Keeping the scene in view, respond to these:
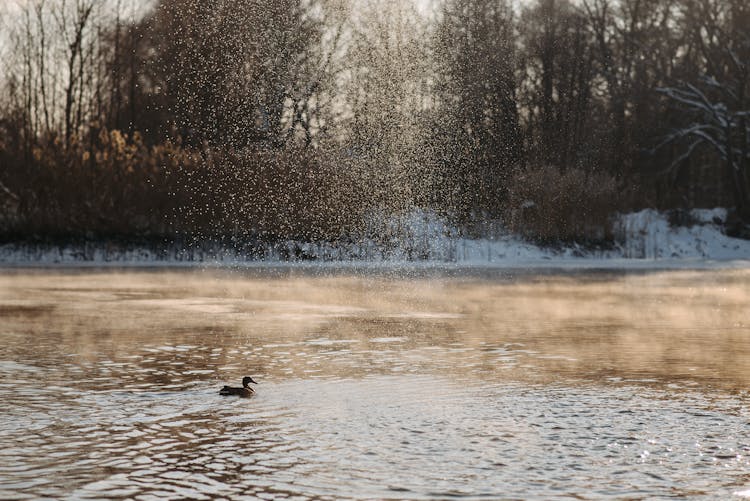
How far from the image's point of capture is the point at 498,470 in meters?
7.96

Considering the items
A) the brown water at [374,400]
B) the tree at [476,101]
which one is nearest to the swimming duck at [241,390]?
the brown water at [374,400]

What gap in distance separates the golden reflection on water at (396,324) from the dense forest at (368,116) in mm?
8185

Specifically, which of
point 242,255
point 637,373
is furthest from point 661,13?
point 637,373

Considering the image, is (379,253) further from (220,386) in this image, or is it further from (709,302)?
(220,386)

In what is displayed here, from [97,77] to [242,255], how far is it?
19973 mm

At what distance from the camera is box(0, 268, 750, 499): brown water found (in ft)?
25.4

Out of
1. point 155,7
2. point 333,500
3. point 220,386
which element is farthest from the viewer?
point 155,7

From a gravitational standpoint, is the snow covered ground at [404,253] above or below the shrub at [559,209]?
below

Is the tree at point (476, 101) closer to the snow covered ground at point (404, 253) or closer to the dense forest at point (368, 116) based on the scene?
the dense forest at point (368, 116)

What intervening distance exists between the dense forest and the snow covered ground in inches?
23.0

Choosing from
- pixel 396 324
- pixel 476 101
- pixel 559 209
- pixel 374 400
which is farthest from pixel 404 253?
pixel 374 400

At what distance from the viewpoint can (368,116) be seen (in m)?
39.2

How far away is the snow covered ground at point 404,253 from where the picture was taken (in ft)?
111

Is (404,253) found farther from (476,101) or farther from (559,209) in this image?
(476,101)
